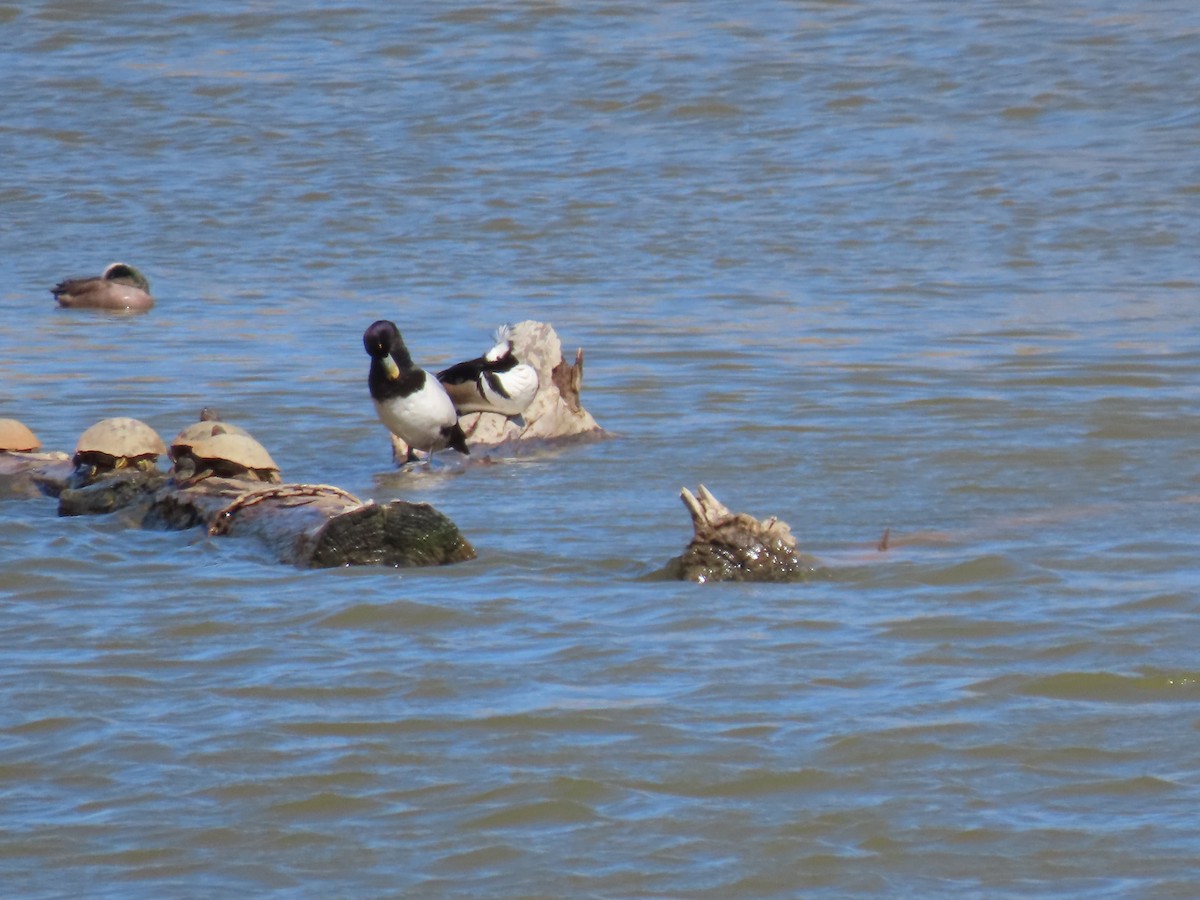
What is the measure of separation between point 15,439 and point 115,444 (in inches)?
32.9

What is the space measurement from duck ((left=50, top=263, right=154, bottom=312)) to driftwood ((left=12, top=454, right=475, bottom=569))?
622 centimetres

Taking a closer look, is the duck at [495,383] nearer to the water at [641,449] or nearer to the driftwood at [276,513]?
the water at [641,449]

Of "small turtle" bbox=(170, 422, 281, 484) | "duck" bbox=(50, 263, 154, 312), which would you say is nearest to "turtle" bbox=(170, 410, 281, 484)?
"small turtle" bbox=(170, 422, 281, 484)

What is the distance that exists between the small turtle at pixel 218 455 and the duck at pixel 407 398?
5.23 ft

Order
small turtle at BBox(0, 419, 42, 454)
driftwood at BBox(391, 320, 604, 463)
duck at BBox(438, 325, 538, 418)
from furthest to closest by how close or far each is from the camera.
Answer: duck at BBox(438, 325, 538, 418)
driftwood at BBox(391, 320, 604, 463)
small turtle at BBox(0, 419, 42, 454)

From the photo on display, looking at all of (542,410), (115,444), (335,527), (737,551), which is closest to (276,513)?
(335,527)

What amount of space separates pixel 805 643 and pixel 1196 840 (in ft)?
5.27

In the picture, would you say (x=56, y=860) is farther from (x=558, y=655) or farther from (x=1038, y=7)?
(x=1038, y=7)

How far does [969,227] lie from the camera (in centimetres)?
1614

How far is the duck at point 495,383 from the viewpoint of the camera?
9734 mm

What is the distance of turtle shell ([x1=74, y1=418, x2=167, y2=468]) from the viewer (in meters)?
7.85

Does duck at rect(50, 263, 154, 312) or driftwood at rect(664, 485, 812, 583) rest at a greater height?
duck at rect(50, 263, 154, 312)

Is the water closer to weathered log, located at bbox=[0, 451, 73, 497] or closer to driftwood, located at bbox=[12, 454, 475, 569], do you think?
driftwood, located at bbox=[12, 454, 475, 569]

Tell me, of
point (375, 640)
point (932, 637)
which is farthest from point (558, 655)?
point (932, 637)
